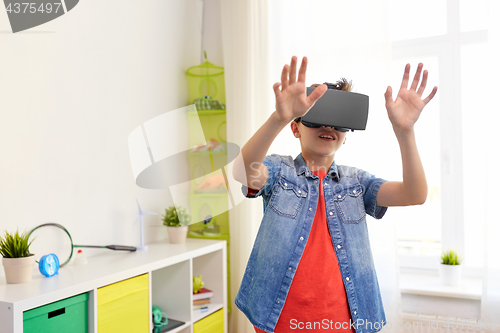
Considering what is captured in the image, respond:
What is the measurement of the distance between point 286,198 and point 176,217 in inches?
48.4

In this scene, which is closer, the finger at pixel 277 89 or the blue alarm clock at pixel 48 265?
the finger at pixel 277 89

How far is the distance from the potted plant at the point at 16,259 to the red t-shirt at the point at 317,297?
0.92 meters

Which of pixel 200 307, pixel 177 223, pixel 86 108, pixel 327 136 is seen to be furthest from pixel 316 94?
pixel 200 307

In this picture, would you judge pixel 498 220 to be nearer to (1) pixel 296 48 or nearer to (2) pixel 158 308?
(1) pixel 296 48

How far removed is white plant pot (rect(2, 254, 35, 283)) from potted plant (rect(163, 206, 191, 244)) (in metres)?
0.80

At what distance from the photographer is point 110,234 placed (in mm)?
1982

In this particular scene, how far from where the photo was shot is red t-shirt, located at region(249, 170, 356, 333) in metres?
0.97

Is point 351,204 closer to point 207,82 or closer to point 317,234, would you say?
point 317,234

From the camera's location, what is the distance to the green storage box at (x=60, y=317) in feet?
4.11

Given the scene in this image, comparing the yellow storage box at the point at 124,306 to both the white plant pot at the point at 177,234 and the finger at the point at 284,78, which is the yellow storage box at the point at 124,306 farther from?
the finger at the point at 284,78

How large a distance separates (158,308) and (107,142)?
0.82 meters

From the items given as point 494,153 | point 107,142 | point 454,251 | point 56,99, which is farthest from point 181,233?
point 494,153

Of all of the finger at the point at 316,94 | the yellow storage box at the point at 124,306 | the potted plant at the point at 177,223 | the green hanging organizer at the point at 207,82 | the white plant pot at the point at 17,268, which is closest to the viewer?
the finger at the point at 316,94

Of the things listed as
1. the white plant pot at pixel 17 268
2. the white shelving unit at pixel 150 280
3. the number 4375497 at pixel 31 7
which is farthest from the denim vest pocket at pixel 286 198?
the number 4375497 at pixel 31 7
